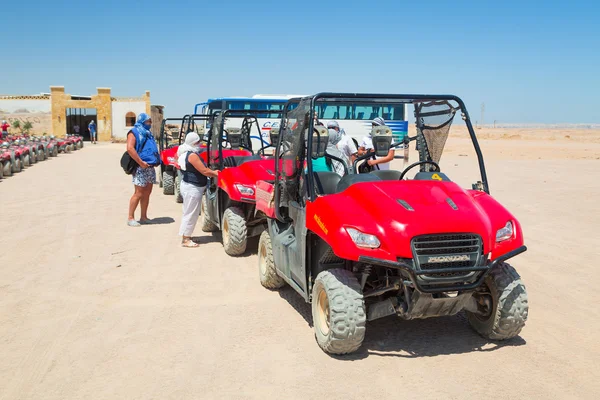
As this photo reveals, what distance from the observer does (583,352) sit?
4504mm

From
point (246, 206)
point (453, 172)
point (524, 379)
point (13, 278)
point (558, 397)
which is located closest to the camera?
point (558, 397)

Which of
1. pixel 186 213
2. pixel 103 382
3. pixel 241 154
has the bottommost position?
pixel 103 382

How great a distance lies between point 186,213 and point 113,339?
11.3 ft

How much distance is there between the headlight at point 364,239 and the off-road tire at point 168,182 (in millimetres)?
10360

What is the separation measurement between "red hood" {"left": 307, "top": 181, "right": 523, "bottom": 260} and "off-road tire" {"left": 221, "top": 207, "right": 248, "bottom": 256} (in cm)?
297

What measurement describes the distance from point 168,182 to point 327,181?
9341 mm

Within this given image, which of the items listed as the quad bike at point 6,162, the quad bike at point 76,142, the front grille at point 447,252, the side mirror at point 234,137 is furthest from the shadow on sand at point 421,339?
the quad bike at point 76,142

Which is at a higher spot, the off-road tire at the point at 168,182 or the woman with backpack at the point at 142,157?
the woman with backpack at the point at 142,157

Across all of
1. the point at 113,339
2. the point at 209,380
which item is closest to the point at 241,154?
the point at 113,339

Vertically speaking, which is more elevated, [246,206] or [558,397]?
[246,206]

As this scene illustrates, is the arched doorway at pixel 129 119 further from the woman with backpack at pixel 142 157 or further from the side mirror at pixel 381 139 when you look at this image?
the side mirror at pixel 381 139

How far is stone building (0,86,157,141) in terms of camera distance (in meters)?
44.6

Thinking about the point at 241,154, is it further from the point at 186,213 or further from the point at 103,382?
the point at 103,382

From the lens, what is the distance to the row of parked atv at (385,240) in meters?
3.99
